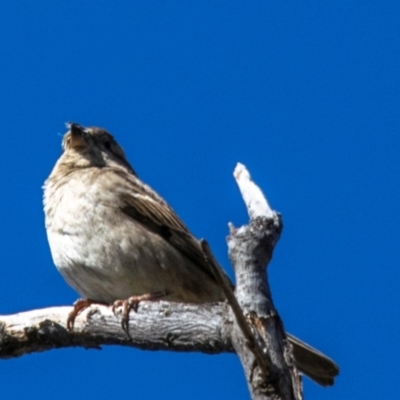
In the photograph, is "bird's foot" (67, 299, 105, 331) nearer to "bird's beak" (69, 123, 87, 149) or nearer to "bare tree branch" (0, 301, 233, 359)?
"bare tree branch" (0, 301, 233, 359)

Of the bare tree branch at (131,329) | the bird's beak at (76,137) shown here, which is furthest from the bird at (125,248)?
the bird's beak at (76,137)

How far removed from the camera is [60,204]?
27.3 feet

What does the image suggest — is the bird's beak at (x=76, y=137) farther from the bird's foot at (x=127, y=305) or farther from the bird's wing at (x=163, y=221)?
the bird's foot at (x=127, y=305)

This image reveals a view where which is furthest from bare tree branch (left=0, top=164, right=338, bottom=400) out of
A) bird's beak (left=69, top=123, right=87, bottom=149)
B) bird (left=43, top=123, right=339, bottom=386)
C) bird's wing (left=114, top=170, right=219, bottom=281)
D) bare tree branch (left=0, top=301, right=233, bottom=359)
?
bird's beak (left=69, top=123, right=87, bottom=149)

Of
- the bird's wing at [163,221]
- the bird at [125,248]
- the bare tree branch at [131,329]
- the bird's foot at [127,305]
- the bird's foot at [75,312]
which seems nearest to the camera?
the bare tree branch at [131,329]

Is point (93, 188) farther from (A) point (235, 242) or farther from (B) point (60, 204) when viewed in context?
(A) point (235, 242)

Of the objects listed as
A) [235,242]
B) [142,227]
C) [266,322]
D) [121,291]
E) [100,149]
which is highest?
[100,149]

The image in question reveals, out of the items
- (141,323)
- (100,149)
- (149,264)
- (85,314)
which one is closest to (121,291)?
(149,264)

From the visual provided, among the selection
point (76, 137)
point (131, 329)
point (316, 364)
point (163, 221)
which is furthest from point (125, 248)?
point (76, 137)

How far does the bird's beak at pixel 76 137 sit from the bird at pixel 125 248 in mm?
742

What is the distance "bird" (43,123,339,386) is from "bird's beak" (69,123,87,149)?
2.44ft

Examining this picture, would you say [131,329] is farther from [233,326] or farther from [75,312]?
[233,326]

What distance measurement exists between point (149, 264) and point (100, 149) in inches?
81.9

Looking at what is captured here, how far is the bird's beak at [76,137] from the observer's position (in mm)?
9492
